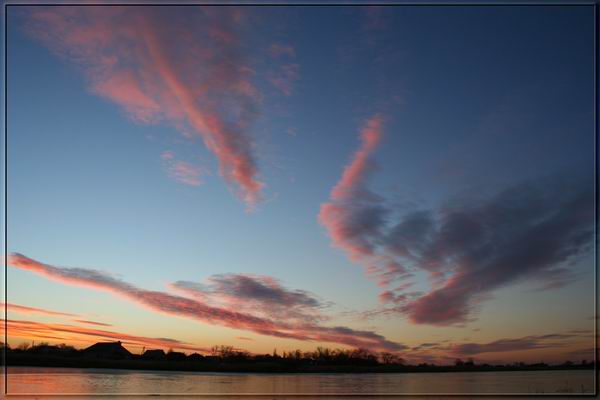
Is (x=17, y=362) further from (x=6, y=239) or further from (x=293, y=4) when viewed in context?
(x=293, y=4)

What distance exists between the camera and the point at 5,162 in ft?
38.0

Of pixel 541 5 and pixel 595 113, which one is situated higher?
pixel 541 5

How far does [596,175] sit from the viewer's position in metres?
11.5

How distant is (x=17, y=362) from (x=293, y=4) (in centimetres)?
4236

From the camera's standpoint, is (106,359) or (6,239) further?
(106,359)

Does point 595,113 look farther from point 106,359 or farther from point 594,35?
point 106,359

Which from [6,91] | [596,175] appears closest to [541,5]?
[596,175]

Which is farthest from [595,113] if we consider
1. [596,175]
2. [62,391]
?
[62,391]

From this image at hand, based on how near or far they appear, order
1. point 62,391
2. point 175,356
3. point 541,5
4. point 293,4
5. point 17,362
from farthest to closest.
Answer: point 175,356
point 17,362
point 62,391
point 293,4
point 541,5

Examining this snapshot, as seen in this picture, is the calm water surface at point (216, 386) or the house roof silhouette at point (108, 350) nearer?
the calm water surface at point (216, 386)

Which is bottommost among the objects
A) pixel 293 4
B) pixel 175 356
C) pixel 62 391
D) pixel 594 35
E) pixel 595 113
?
pixel 175 356

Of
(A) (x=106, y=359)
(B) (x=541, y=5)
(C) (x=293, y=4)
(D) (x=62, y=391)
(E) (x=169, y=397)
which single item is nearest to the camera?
(B) (x=541, y=5)

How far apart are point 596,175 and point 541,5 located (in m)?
3.83

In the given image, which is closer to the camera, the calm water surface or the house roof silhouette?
the calm water surface
